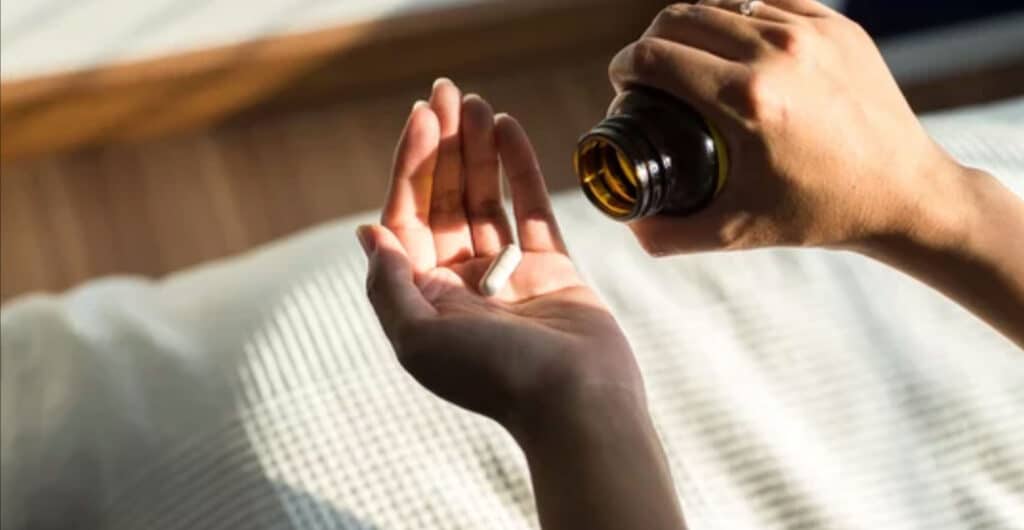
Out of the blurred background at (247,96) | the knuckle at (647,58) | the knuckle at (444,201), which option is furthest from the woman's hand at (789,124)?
the blurred background at (247,96)

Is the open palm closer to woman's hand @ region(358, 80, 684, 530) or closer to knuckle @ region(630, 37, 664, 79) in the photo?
woman's hand @ region(358, 80, 684, 530)

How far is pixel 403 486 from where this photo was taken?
72 centimetres

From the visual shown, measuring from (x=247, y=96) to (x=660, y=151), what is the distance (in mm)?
857

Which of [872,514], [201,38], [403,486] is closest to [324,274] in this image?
[403,486]

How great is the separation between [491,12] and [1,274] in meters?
0.58

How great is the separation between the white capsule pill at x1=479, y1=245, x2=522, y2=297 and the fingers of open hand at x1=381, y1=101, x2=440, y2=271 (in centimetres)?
4

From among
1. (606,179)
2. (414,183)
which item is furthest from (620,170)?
(414,183)

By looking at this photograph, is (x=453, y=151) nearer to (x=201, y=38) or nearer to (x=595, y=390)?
(x=595, y=390)

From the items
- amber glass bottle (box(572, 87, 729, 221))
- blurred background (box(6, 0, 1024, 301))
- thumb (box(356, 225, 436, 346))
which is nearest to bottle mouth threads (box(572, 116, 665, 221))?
amber glass bottle (box(572, 87, 729, 221))

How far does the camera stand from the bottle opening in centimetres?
62

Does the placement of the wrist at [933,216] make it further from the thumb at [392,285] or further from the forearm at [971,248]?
the thumb at [392,285]

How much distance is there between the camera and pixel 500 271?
2.10 feet

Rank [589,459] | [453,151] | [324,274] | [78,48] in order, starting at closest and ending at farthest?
[589,459] < [453,151] < [324,274] < [78,48]

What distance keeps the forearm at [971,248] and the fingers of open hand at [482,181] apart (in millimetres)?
200
